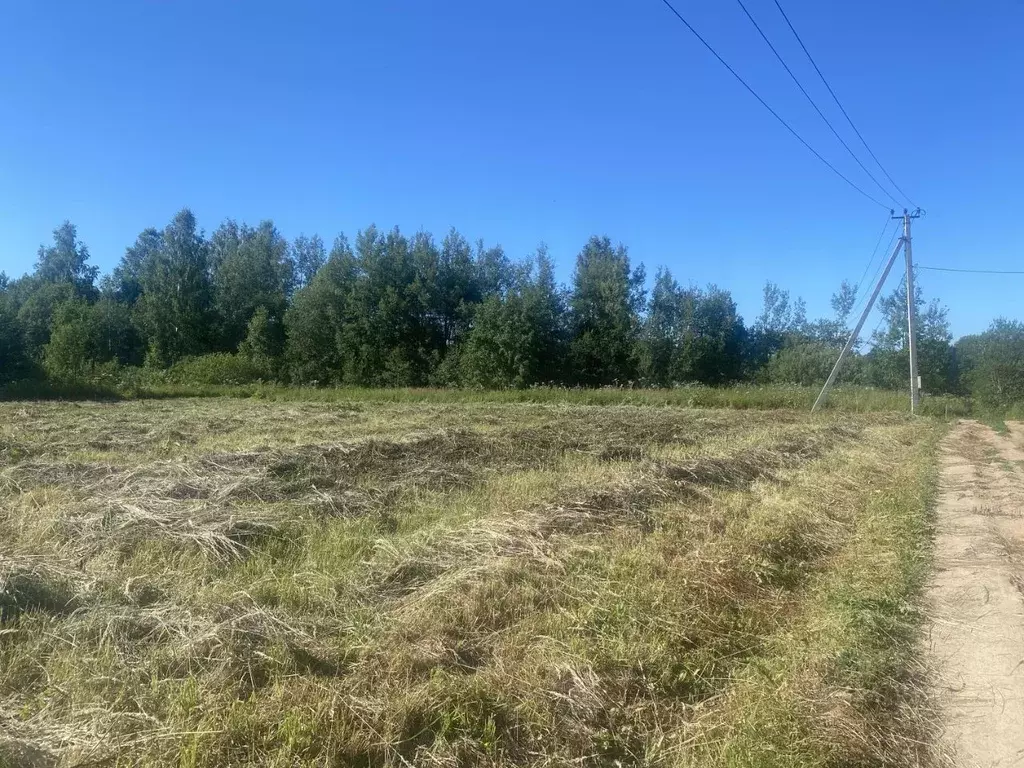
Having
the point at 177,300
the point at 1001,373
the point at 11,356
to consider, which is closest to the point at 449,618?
the point at 1001,373

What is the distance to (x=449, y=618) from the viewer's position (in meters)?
4.98

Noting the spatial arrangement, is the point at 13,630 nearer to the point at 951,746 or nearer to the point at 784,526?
the point at 951,746

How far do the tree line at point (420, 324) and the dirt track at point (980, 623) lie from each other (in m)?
35.4

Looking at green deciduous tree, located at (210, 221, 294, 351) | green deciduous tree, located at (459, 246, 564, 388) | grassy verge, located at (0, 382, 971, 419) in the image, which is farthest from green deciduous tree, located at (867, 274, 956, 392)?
green deciduous tree, located at (210, 221, 294, 351)

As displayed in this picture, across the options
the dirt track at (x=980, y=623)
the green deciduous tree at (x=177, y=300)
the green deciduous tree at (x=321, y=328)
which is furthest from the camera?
the green deciduous tree at (x=177, y=300)

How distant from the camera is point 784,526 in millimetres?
7754

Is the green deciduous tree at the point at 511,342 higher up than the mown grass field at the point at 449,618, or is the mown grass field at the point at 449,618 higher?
the green deciduous tree at the point at 511,342

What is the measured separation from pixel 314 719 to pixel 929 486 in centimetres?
1082

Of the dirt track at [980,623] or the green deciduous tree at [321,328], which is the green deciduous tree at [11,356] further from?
the dirt track at [980,623]

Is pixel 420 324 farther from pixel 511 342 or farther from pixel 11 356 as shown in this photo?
pixel 11 356

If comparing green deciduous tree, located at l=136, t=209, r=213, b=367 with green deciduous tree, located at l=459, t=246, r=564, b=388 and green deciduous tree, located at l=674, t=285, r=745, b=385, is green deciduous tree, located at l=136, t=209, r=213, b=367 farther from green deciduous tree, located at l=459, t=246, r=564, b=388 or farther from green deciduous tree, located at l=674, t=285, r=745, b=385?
green deciduous tree, located at l=674, t=285, r=745, b=385

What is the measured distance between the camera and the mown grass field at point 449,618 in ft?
12.1

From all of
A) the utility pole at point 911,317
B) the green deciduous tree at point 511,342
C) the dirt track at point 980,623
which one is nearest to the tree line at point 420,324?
the green deciduous tree at point 511,342

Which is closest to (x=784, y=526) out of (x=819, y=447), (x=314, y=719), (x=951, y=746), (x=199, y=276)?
(x=951, y=746)
